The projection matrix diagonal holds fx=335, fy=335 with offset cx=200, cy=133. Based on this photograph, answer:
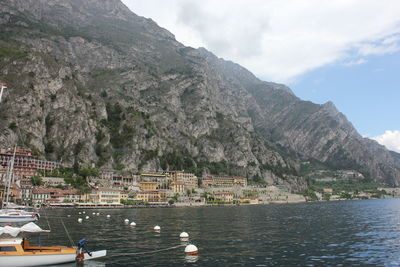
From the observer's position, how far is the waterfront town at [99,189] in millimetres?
128625

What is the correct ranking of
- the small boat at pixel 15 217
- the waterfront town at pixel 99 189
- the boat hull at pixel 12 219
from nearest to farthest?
the boat hull at pixel 12 219 < the small boat at pixel 15 217 < the waterfront town at pixel 99 189

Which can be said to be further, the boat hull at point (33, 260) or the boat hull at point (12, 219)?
the boat hull at point (12, 219)

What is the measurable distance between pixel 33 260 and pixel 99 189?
119 metres

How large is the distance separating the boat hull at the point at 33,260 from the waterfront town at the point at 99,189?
99567 millimetres

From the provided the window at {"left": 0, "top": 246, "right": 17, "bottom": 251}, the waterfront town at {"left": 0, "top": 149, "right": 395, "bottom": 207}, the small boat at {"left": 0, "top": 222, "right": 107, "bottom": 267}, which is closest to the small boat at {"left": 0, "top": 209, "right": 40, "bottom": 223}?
the small boat at {"left": 0, "top": 222, "right": 107, "bottom": 267}

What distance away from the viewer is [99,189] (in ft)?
468

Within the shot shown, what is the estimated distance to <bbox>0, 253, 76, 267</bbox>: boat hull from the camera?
27.5 m

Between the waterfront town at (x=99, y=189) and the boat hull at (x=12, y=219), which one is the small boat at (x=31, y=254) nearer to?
the boat hull at (x=12, y=219)

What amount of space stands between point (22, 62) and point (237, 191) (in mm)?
141956

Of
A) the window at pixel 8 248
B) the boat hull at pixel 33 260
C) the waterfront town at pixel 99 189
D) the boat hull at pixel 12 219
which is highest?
the waterfront town at pixel 99 189

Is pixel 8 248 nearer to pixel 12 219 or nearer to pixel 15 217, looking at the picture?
pixel 12 219

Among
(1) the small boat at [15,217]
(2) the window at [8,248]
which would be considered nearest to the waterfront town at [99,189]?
(1) the small boat at [15,217]

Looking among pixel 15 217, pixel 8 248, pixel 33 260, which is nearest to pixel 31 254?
pixel 33 260

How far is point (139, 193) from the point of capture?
162375 mm
